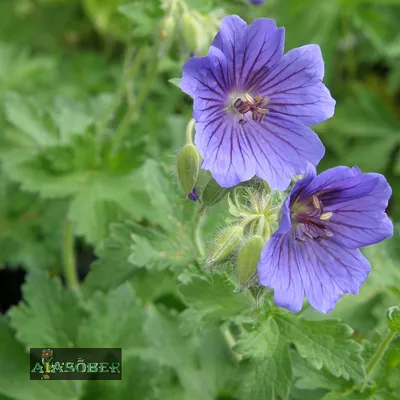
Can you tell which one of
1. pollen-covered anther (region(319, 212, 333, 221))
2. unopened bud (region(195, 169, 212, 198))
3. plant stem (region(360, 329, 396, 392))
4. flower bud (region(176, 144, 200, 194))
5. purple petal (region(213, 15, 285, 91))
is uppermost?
purple petal (region(213, 15, 285, 91))

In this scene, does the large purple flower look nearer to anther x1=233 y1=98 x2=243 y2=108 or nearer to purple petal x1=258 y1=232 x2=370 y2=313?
anther x1=233 y1=98 x2=243 y2=108

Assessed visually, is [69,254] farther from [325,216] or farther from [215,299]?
[325,216]

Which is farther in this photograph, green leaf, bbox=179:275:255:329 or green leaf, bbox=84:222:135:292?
green leaf, bbox=84:222:135:292

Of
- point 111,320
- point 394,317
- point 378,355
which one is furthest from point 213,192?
point 111,320

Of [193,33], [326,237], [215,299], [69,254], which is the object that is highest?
[193,33]

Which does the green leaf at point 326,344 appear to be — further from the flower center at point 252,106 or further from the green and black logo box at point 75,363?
the green and black logo box at point 75,363

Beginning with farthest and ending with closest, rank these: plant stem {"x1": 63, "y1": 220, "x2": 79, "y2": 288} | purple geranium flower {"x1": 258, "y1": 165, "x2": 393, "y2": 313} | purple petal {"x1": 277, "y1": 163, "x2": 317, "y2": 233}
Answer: plant stem {"x1": 63, "y1": 220, "x2": 79, "y2": 288}
purple geranium flower {"x1": 258, "y1": 165, "x2": 393, "y2": 313}
purple petal {"x1": 277, "y1": 163, "x2": 317, "y2": 233}

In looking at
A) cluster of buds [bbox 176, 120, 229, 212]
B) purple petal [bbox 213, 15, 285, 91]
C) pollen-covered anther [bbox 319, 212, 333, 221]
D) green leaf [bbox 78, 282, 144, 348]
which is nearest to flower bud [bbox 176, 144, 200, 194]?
cluster of buds [bbox 176, 120, 229, 212]
